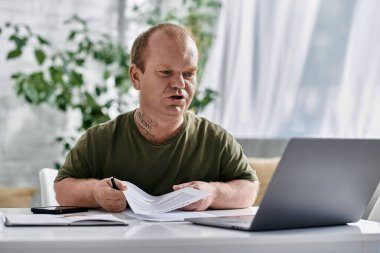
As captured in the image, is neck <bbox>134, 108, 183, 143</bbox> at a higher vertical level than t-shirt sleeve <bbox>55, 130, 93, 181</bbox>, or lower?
higher

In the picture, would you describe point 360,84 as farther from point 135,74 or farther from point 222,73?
point 135,74

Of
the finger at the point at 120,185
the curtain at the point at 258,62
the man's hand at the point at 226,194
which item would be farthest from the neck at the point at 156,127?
the curtain at the point at 258,62

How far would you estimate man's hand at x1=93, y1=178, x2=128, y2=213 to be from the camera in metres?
1.86

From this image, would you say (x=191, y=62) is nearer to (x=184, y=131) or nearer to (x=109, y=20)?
(x=184, y=131)

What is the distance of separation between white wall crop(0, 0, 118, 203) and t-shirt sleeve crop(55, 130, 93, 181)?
2.24 metres

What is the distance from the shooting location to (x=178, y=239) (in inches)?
56.6

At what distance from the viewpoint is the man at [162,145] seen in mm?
2084

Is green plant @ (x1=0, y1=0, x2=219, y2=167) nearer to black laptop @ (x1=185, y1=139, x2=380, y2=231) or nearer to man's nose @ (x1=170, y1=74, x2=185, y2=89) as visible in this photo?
man's nose @ (x1=170, y1=74, x2=185, y2=89)

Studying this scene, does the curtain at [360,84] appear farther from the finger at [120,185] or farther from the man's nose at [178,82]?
the finger at [120,185]

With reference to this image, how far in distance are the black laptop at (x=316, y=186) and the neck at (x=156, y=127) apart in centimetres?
49

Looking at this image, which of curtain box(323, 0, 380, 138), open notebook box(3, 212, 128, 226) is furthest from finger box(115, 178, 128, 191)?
curtain box(323, 0, 380, 138)

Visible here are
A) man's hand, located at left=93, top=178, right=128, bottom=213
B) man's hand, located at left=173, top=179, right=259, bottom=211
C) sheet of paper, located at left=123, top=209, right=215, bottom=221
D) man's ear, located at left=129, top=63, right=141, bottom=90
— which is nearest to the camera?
sheet of paper, located at left=123, top=209, right=215, bottom=221

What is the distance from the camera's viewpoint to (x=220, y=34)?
15.0 ft

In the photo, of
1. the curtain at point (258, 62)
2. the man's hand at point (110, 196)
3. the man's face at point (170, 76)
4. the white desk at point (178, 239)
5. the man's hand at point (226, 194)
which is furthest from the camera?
the curtain at point (258, 62)
